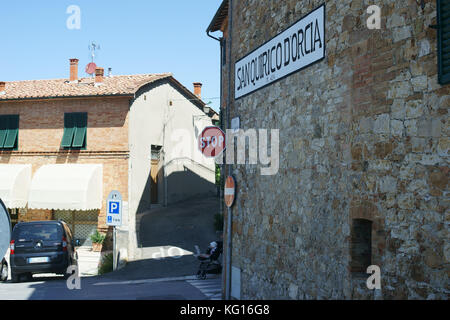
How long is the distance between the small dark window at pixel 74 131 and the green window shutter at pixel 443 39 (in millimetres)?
19355

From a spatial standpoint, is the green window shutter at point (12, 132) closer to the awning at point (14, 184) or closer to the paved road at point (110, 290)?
the awning at point (14, 184)

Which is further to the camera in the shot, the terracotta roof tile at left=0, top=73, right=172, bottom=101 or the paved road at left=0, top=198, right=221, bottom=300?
the terracotta roof tile at left=0, top=73, right=172, bottom=101

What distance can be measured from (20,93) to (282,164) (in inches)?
734

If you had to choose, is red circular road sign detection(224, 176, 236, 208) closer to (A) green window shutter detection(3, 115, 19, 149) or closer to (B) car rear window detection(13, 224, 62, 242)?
(B) car rear window detection(13, 224, 62, 242)

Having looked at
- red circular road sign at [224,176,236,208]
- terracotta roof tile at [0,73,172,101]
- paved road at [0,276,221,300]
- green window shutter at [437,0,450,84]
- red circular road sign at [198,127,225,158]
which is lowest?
paved road at [0,276,221,300]

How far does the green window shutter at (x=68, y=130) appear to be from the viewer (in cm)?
2278

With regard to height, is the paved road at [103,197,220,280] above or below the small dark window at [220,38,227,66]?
below

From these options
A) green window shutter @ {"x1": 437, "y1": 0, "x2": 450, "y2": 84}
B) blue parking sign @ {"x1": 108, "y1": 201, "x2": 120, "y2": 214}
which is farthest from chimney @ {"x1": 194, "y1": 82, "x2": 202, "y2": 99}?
green window shutter @ {"x1": 437, "y1": 0, "x2": 450, "y2": 84}

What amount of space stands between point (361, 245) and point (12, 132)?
2085cm

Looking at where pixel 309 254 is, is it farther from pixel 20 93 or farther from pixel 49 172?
pixel 20 93

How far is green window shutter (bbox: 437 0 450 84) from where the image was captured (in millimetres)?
4953

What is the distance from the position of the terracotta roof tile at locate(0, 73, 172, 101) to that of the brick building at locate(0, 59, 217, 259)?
0.14 ft

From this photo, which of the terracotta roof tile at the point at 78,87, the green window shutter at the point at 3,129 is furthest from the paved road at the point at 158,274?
the green window shutter at the point at 3,129

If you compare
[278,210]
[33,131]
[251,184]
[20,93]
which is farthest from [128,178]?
[278,210]
